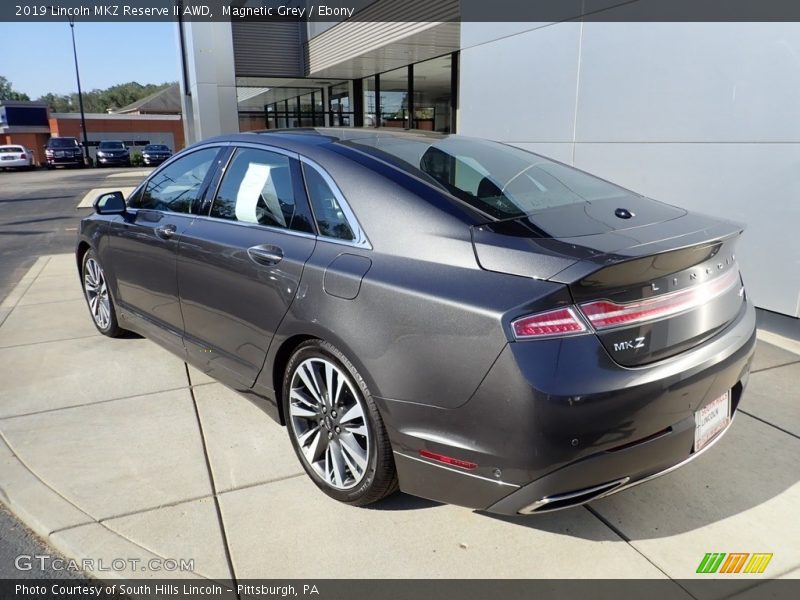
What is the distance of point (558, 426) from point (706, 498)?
1.25 meters

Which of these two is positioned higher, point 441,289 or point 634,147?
point 634,147

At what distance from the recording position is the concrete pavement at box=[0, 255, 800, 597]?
2.51 m

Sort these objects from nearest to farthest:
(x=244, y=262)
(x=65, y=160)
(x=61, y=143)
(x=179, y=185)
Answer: (x=244, y=262) < (x=179, y=185) < (x=65, y=160) < (x=61, y=143)

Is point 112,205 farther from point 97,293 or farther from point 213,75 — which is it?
point 213,75

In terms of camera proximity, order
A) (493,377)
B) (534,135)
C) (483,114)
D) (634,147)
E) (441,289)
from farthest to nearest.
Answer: (483,114), (534,135), (634,147), (441,289), (493,377)

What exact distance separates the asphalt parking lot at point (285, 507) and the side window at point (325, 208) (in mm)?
1213

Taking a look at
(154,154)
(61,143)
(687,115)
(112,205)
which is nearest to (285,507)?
(112,205)

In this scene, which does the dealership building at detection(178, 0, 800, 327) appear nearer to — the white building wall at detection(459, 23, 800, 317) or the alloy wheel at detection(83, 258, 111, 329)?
the white building wall at detection(459, 23, 800, 317)

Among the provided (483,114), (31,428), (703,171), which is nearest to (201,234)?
(31,428)

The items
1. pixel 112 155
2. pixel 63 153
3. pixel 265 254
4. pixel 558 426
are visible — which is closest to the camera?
pixel 558 426

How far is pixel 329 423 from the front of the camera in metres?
2.85

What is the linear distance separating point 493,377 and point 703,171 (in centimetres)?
427

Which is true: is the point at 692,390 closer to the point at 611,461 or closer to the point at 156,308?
the point at 611,461

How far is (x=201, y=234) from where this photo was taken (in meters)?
3.55
